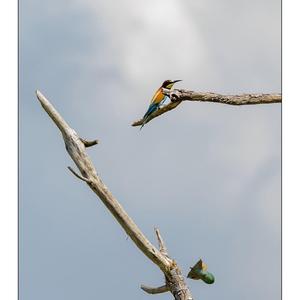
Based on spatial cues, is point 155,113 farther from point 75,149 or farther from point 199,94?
point 75,149

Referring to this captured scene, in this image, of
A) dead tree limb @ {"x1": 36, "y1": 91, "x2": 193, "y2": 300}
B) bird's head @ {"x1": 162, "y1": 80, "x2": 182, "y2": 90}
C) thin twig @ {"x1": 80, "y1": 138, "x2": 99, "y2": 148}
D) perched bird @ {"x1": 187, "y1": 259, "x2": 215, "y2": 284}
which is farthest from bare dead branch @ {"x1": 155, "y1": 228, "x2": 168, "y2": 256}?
bird's head @ {"x1": 162, "y1": 80, "x2": 182, "y2": 90}

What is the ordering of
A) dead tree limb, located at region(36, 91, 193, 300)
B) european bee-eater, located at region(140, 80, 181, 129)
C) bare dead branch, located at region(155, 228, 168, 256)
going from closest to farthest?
dead tree limb, located at region(36, 91, 193, 300) < bare dead branch, located at region(155, 228, 168, 256) < european bee-eater, located at region(140, 80, 181, 129)

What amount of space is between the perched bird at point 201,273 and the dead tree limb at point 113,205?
17 cm

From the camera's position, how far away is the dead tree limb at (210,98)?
5640 millimetres

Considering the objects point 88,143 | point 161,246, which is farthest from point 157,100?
point 161,246

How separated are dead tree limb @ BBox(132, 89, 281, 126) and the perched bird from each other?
135cm

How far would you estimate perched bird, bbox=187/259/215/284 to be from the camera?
5352 mm

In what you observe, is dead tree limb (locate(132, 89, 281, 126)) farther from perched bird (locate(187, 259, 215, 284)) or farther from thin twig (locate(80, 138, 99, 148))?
perched bird (locate(187, 259, 215, 284))

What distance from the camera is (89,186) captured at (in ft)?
16.5

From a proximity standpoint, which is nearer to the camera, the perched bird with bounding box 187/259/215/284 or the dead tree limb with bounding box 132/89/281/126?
the perched bird with bounding box 187/259/215/284

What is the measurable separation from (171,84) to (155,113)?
30cm

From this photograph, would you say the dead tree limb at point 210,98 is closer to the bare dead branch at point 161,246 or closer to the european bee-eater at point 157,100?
the european bee-eater at point 157,100

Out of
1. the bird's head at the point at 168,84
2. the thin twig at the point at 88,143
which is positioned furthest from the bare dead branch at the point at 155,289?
the bird's head at the point at 168,84
